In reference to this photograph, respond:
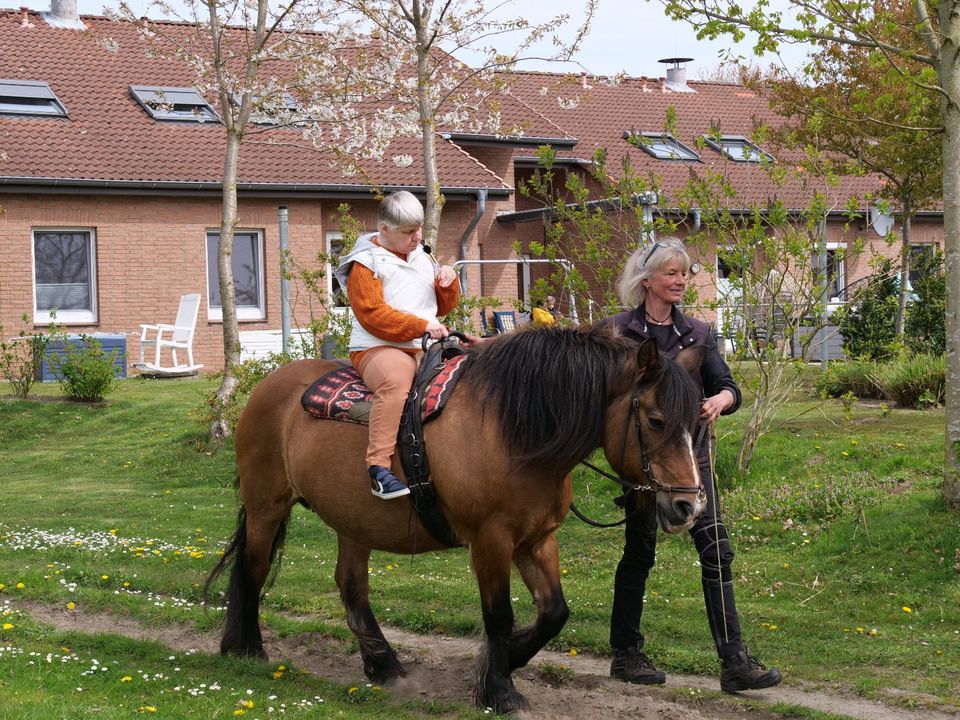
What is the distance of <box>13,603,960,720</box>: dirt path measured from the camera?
5.55 m

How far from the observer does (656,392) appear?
202 inches

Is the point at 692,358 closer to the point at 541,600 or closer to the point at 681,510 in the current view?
the point at 681,510

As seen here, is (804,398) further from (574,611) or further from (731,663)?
(731,663)

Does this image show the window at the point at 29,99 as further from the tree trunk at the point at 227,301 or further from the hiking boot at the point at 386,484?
the hiking boot at the point at 386,484

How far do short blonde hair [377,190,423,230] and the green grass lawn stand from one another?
7.60 ft

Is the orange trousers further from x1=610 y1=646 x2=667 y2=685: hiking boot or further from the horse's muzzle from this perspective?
x1=610 y1=646 x2=667 y2=685: hiking boot

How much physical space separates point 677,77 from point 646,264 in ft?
112

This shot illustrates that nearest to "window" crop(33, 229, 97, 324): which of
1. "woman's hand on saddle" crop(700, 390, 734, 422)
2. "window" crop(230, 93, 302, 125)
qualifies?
"window" crop(230, 93, 302, 125)

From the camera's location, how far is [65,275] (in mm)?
23281

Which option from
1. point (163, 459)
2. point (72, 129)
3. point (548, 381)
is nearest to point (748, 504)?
point (548, 381)

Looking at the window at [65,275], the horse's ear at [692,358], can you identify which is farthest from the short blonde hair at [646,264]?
the window at [65,275]

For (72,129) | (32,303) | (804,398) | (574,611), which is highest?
(72,129)

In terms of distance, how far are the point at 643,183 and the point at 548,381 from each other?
5.85 meters

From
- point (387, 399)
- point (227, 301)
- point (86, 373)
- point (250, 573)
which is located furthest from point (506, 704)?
point (86, 373)
